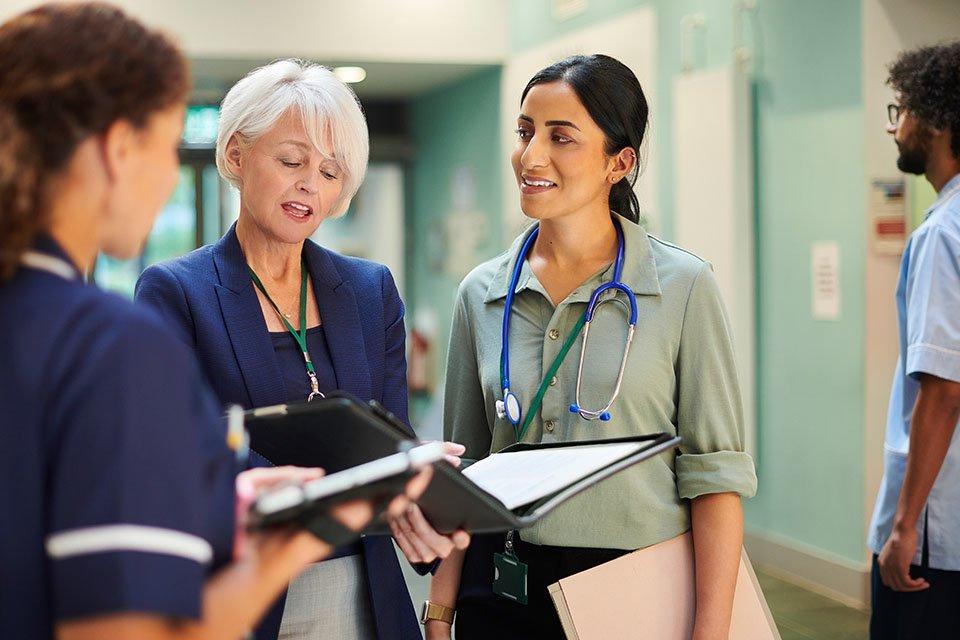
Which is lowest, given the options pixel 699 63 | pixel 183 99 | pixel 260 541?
pixel 260 541

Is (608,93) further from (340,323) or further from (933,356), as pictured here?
(933,356)

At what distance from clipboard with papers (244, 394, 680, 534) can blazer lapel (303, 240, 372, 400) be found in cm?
36

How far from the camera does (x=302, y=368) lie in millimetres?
1859

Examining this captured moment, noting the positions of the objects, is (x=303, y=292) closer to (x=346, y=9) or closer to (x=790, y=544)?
(x=790, y=544)

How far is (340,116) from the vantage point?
192 cm

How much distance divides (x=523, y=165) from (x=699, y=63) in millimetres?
4133

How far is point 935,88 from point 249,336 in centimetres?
182

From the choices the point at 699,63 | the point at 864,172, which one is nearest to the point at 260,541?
the point at 864,172

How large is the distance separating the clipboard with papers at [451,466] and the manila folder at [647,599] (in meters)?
0.27

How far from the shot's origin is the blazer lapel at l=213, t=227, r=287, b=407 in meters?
1.79

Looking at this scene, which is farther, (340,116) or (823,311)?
(823,311)

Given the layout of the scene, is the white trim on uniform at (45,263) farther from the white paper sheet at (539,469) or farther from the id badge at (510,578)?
the id badge at (510,578)

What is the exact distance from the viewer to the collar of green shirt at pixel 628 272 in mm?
1874

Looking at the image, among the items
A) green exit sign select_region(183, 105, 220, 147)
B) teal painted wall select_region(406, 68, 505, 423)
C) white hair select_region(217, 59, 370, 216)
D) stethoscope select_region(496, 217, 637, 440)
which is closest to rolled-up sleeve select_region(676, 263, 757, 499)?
Answer: stethoscope select_region(496, 217, 637, 440)
